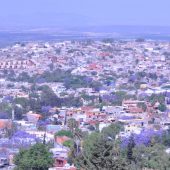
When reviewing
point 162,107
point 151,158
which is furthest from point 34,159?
point 162,107

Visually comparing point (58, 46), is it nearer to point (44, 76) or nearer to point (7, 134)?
point (44, 76)

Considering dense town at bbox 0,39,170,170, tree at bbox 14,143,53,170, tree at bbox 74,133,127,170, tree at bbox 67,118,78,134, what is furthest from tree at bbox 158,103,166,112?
tree at bbox 74,133,127,170

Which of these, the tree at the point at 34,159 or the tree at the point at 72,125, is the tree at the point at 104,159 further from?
the tree at the point at 72,125

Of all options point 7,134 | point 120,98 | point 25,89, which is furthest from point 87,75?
point 7,134

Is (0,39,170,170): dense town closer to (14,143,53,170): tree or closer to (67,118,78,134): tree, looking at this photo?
(67,118,78,134): tree

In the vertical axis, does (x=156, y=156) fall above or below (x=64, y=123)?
above

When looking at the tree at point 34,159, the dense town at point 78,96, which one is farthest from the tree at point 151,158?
the tree at point 34,159

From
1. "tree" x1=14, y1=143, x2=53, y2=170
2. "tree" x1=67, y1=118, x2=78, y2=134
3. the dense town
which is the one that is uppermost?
"tree" x1=14, y1=143, x2=53, y2=170
